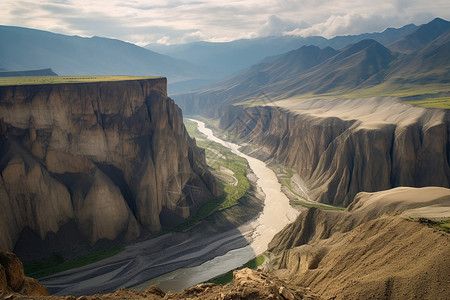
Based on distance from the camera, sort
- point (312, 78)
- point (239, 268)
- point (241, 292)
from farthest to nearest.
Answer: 1. point (312, 78)
2. point (239, 268)
3. point (241, 292)

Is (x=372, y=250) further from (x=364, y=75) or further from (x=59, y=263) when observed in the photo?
(x=364, y=75)

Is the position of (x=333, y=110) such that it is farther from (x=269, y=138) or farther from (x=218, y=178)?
(x=218, y=178)

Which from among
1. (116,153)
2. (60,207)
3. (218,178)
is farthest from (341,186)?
(60,207)

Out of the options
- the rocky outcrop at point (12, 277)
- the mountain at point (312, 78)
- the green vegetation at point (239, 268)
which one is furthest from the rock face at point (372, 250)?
the mountain at point (312, 78)

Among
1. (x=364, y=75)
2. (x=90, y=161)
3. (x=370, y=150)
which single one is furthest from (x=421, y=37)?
(x=90, y=161)

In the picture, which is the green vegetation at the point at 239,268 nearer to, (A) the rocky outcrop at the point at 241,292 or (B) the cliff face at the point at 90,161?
(A) the rocky outcrop at the point at 241,292
